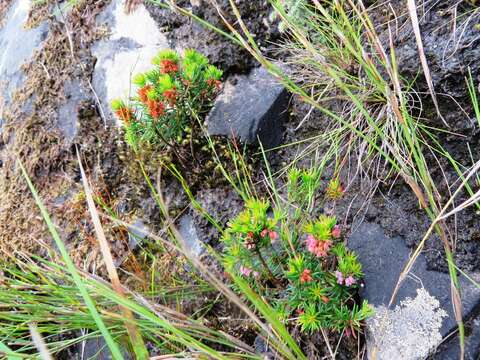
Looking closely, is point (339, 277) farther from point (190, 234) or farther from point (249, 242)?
point (190, 234)

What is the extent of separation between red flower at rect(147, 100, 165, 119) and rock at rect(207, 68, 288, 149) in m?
0.28

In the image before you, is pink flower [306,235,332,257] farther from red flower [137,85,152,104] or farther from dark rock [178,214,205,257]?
red flower [137,85,152,104]

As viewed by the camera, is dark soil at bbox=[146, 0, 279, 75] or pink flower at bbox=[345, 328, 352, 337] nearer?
pink flower at bbox=[345, 328, 352, 337]

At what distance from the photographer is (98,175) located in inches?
92.8

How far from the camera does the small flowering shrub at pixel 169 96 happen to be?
183 centimetres

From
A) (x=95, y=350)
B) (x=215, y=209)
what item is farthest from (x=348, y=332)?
(x=95, y=350)

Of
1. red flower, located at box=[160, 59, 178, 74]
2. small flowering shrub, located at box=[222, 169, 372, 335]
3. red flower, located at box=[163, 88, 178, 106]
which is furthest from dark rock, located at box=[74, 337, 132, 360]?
red flower, located at box=[160, 59, 178, 74]

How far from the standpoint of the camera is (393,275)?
152 centimetres

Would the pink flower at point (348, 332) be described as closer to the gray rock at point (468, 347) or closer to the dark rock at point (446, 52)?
the gray rock at point (468, 347)

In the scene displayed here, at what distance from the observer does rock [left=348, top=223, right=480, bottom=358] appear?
55.0 inches

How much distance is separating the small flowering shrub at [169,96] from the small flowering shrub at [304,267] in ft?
2.02

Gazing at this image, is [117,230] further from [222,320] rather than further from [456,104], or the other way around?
[456,104]

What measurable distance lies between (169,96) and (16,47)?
71.3 inches

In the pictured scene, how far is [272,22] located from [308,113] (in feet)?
1.81
